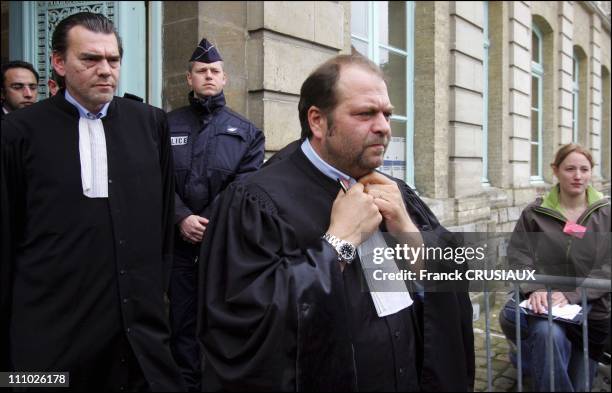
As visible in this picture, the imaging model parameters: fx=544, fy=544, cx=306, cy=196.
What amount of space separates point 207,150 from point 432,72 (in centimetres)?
460

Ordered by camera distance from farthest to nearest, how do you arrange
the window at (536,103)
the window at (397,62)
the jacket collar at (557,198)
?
the window at (536,103) < the window at (397,62) < the jacket collar at (557,198)

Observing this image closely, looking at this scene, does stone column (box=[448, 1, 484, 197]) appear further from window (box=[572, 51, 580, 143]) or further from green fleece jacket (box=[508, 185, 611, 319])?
window (box=[572, 51, 580, 143])

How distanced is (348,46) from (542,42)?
8.12 meters

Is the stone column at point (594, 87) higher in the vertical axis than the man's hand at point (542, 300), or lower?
higher

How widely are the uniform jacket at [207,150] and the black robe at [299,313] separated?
1.11 metres

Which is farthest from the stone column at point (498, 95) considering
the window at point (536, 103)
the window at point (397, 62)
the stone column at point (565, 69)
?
the stone column at point (565, 69)

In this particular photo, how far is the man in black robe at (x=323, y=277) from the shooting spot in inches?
63.2

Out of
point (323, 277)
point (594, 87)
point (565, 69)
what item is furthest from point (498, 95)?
point (594, 87)

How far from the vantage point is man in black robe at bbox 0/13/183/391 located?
1937 millimetres

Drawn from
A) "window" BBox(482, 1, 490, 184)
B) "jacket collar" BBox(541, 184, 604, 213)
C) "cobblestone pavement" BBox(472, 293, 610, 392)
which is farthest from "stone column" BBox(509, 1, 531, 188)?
"jacket collar" BBox(541, 184, 604, 213)

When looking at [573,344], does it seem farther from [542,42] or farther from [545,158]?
[542,42]

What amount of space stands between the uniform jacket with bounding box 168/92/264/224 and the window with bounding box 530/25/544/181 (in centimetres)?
951

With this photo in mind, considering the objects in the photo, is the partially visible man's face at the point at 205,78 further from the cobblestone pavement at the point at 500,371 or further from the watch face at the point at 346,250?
the cobblestone pavement at the point at 500,371

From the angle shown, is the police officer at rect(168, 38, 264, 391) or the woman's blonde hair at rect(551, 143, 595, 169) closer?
the police officer at rect(168, 38, 264, 391)
